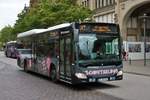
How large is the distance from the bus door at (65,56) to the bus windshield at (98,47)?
2.41ft

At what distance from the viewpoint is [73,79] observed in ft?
53.2

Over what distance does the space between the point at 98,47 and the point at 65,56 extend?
1.69 meters

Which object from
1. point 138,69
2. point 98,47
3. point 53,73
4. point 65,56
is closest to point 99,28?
point 98,47

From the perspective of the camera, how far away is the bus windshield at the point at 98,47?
1614cm

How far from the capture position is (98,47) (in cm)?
1633

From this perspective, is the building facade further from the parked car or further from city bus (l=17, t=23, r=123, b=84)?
city bus (l=17, t=23, r=123, b=84)

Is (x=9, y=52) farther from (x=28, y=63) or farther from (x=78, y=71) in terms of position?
(x=78, y=71)

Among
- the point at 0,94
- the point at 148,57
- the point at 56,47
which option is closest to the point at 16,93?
the point at 0,94

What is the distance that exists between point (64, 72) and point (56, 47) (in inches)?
68.7

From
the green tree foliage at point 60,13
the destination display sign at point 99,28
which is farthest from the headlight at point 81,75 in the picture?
the green tree foliage at point 60,13

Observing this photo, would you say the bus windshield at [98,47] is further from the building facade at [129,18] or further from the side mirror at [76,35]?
the building facade at [129,18]

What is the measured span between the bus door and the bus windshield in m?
0.73

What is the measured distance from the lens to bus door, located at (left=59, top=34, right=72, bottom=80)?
16766 millimetres

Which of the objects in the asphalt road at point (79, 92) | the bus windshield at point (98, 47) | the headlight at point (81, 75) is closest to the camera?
the asphalt road at point (79, 92)
